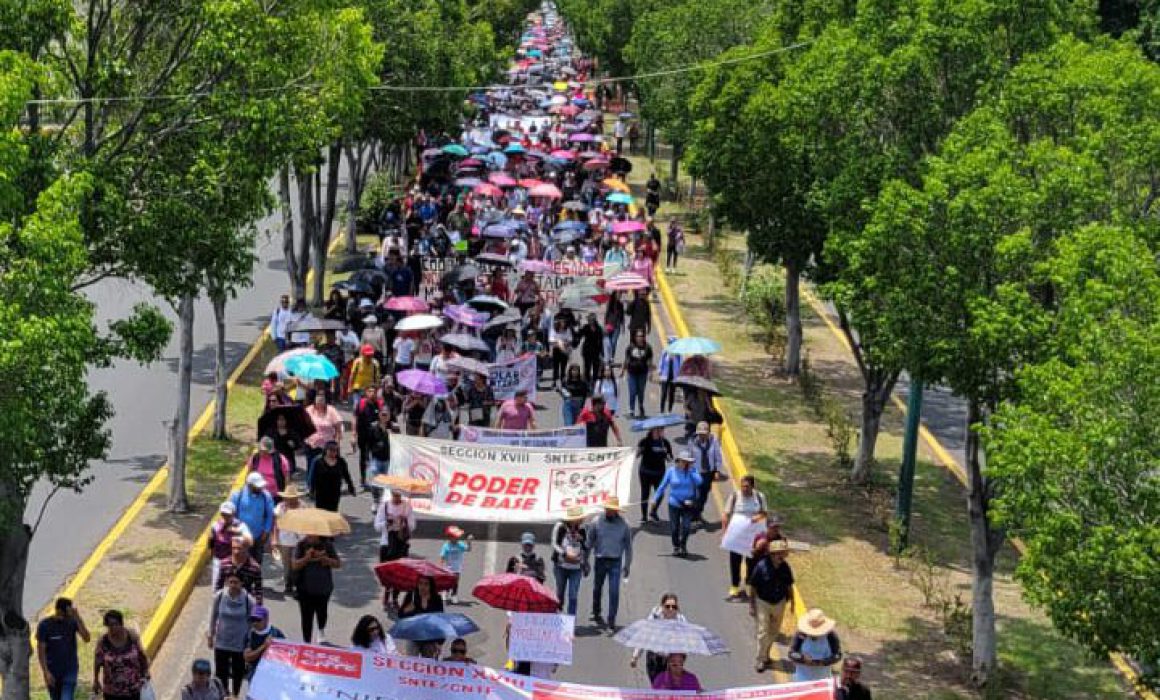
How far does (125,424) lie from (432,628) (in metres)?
12.3

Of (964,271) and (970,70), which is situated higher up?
(970,70)

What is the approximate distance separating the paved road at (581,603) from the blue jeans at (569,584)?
396mm

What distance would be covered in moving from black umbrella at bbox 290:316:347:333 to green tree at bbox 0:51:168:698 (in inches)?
455

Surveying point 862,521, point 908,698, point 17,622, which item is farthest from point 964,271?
point 17,622

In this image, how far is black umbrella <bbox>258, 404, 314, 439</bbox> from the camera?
21016 millimetres

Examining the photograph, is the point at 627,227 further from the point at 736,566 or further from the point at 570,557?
the point at 570,557

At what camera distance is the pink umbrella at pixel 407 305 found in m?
28.0

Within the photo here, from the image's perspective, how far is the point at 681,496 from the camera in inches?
803

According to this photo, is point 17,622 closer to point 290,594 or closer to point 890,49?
point 290,594

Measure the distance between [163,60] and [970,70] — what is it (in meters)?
9.51

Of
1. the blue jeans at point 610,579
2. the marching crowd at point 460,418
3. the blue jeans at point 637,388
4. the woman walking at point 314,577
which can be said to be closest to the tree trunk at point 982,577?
the marching crowd at point 460,418

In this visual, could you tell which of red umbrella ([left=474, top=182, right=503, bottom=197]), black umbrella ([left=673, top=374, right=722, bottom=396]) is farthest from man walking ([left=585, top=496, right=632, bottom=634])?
red umbrella ([left=474, top=182, right=503, bottom=197])

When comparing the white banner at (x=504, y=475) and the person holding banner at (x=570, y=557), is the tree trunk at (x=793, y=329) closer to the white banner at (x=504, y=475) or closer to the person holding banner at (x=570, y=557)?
the white banner at (x=504, y=475)

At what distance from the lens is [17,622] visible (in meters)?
15.3
